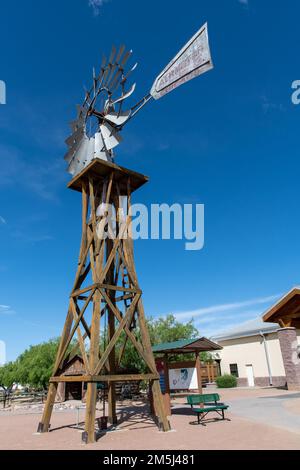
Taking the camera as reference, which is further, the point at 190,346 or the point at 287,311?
the point at 287,311

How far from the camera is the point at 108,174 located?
14367 millimetres

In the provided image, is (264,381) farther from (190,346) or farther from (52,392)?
(52,392)

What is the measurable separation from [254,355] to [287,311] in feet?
32.5

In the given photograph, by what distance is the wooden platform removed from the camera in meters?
13.7

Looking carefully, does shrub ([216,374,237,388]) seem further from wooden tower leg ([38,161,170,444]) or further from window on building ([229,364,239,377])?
wooden tower leg ([38,161,170,444])

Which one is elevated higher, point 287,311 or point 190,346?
point 287,311

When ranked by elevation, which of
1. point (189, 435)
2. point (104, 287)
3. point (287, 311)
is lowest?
point (189, 435)

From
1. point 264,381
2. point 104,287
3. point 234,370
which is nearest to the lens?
point 104,287

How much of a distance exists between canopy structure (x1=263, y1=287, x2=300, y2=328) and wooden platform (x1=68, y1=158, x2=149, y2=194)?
13.6 m

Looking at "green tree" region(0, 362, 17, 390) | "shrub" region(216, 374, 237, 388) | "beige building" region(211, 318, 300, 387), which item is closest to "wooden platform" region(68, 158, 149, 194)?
"beige building" region(211, 318, 300, 387)

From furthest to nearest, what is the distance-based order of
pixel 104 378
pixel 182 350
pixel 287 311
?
pixel 287 311, pixel 182 350, pixel 104 378

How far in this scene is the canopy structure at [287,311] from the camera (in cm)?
2312

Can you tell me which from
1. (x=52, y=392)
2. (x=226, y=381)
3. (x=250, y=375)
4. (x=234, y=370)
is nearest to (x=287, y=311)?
(x=226, y=381)
